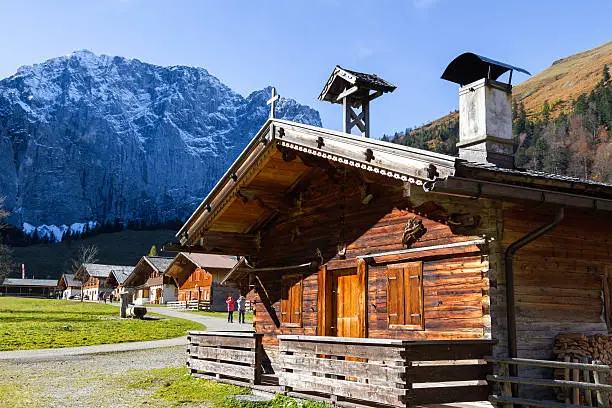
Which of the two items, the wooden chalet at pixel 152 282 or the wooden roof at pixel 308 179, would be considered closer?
the wooden roof at pixel 308 179

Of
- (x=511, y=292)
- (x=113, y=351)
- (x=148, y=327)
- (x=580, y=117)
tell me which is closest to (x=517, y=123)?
(x=580, y=117)

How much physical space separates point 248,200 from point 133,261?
14576 cm

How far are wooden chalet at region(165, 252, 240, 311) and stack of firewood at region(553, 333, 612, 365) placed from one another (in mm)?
46302

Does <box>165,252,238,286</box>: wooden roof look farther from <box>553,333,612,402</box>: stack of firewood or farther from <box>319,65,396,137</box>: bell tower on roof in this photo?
<box>553,333,612,402</box>: stack of firewood

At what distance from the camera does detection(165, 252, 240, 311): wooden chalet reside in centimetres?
5841

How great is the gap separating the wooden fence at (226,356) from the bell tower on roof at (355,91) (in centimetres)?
539

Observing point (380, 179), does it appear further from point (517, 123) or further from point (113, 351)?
point (517, 123)

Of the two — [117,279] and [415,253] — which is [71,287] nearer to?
[117,279]

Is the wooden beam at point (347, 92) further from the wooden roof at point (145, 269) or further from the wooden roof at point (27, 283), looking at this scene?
the wooden roof at point (27, 283)

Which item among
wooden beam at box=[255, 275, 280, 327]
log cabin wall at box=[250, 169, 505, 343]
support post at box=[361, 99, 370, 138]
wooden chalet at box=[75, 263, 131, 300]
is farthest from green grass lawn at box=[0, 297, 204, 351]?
wooden chalet at box=[75, 263, 131, 300]

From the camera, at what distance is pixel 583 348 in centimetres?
1048

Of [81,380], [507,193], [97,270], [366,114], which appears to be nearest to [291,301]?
[366,114]

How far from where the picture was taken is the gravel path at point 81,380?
1223cm

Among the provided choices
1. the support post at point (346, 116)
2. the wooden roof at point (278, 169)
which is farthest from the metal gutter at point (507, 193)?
the support post at point (346, 116)
